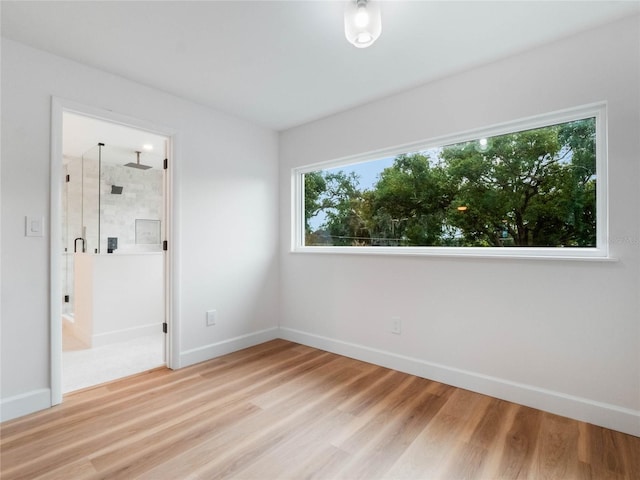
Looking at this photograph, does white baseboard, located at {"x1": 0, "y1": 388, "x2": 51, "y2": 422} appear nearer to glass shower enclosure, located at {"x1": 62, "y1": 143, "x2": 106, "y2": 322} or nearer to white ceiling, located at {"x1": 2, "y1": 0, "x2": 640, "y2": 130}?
white ceiling, located at {"x1": 2, "y1": 0, "x2": 640, "y2": 130}

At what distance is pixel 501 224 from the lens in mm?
2371

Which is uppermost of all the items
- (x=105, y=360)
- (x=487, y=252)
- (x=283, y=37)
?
(x=283, y=37)

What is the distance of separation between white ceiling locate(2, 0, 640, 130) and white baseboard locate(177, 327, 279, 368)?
7.57ft

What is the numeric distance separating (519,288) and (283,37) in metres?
2.27

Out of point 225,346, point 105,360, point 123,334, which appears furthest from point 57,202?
point 123,334

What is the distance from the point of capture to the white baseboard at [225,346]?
114 inches

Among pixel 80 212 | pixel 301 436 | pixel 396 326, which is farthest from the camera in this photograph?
pixel 80 212

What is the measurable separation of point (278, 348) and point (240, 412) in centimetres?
125

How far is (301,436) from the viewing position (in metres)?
1.84

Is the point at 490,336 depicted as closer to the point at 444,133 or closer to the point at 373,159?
the point at 444,133

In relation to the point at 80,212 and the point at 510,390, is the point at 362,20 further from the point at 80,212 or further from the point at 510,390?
the point at 80,212

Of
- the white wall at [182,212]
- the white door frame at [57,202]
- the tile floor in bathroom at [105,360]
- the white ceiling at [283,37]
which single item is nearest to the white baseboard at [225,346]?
the white wall at [182,212]

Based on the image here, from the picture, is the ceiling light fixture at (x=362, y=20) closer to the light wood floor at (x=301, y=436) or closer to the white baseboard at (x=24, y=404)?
the light wood floor at (x=301, y=436)

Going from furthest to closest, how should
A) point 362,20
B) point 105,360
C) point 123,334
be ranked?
point 123,334 → point 105,360 → point 362,20
